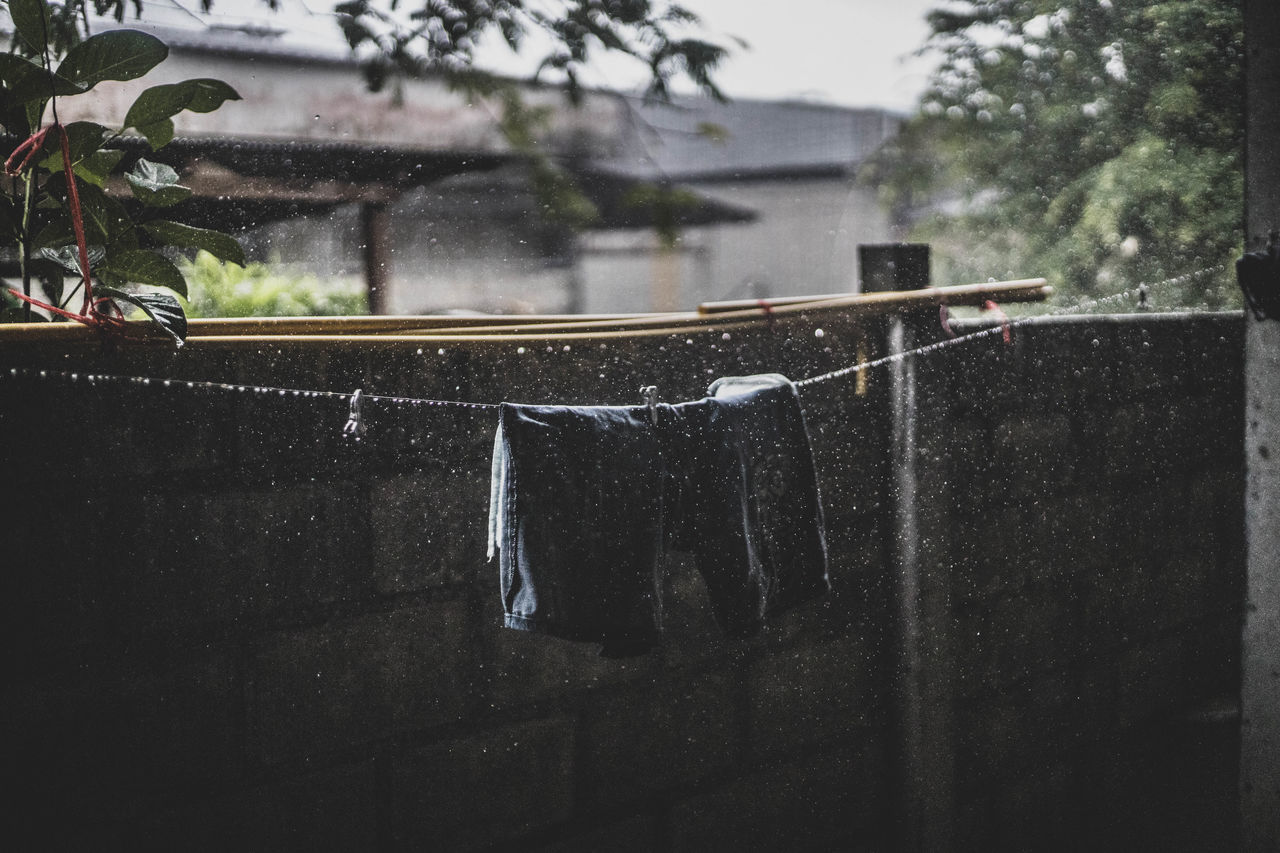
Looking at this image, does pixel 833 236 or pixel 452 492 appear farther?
pixel 833 236

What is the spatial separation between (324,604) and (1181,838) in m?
3.20

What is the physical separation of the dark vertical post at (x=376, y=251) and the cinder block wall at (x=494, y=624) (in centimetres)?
25

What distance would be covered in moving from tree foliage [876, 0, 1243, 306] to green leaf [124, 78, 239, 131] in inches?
90.9

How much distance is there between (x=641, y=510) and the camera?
179 cm

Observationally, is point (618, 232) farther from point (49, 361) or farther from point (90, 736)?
point (90, 736)

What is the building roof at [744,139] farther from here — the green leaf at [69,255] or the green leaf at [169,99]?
the green leaf at [69,255]

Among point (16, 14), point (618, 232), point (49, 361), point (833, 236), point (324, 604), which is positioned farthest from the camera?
point (833, 236)

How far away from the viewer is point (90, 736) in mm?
1823

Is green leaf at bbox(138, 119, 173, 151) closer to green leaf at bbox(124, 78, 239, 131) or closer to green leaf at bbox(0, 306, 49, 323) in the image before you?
green leaf at bbox(124, 78, 239, 131)

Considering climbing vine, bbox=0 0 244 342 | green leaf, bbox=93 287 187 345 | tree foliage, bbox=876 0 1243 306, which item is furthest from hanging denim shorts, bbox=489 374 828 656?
tree foliage, bbox=876 0 1243 306

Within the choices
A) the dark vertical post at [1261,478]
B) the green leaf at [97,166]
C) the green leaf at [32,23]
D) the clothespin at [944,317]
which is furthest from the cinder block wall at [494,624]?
the dark vertical post at [1261,478]

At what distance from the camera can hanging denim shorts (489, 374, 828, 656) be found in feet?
5.66

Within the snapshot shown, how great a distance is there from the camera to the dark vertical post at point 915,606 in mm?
2586

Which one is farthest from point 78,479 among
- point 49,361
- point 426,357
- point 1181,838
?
point 1181,838
